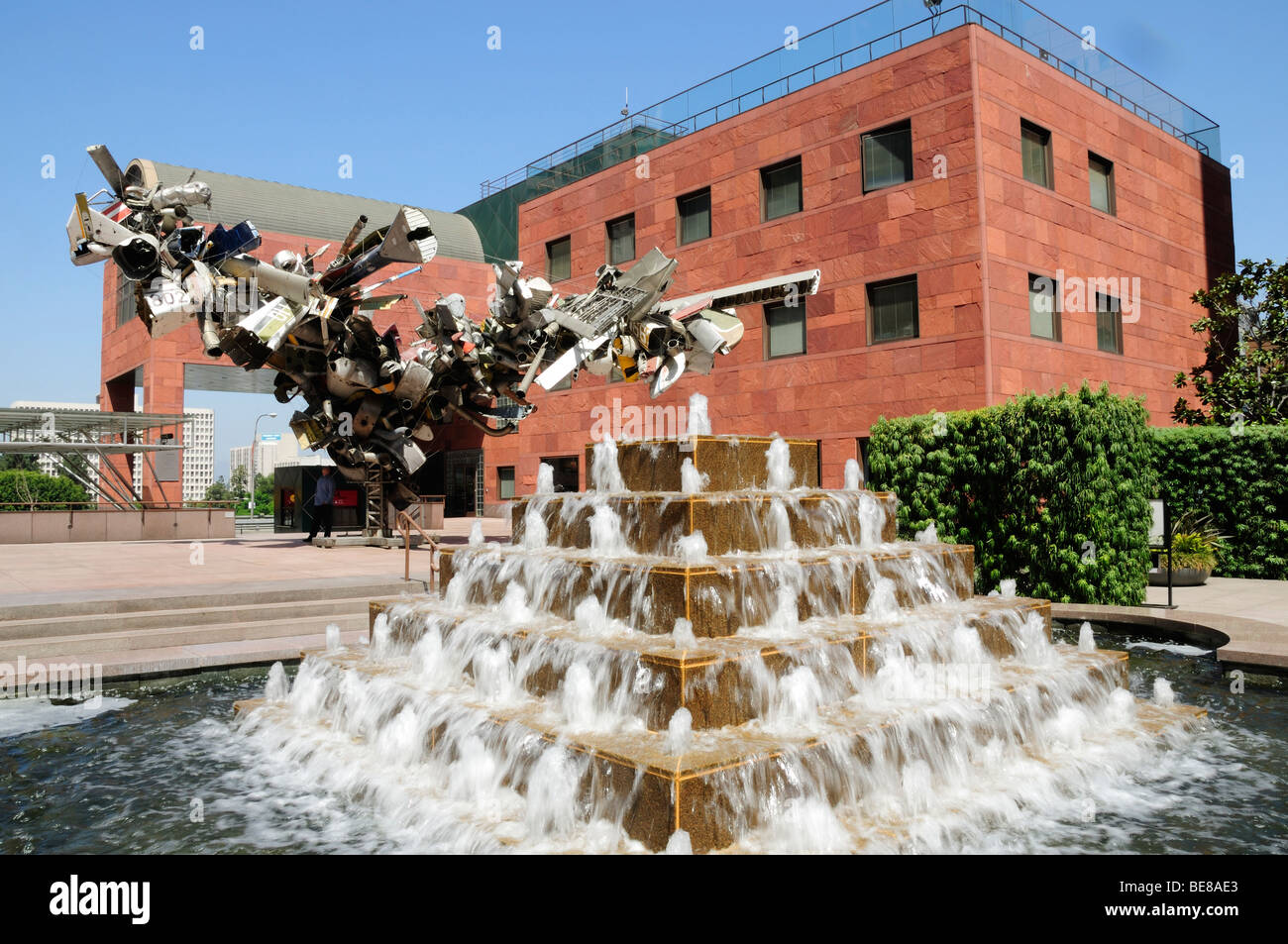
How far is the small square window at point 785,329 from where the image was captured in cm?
2347

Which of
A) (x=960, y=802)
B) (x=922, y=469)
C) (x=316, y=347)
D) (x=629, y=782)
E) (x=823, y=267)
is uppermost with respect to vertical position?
→ (x=823, y=267)

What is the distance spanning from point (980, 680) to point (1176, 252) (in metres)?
25.2

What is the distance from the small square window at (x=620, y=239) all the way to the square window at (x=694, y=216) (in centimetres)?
223

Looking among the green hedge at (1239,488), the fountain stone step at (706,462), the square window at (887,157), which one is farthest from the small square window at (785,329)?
the fountain stone step at (706,462)

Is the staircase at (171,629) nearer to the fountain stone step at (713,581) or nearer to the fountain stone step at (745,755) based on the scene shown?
the fountain stone step at (713,581)

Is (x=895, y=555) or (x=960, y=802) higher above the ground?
(x=895, y=555)

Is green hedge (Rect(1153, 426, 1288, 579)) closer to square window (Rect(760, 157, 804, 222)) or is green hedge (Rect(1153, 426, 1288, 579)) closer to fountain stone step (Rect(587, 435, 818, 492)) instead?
square window (Rect(760, 157, 804, 222))

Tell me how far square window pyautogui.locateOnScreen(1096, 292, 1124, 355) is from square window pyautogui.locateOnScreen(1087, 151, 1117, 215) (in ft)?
8.77

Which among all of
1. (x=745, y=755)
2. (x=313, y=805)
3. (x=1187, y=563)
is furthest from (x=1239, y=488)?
(x=313, y=805)

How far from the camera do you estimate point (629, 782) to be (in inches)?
195

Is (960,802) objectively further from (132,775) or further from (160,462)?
(160,462)

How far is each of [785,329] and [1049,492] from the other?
38.5 feet
